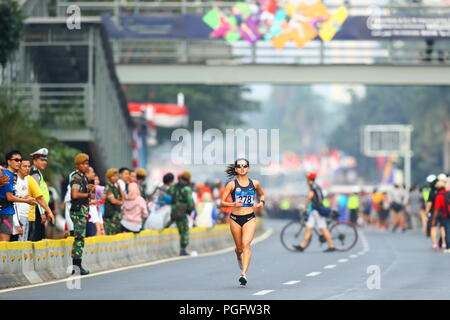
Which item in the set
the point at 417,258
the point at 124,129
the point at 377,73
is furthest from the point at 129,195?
the point at 124,129

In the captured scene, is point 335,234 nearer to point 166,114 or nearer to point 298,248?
point 298,248

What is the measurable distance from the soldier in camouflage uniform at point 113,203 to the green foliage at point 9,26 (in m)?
12.7

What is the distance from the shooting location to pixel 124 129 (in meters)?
52.1

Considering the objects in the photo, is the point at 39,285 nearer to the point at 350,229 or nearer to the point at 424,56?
the point at 350,229

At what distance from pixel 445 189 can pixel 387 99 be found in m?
124

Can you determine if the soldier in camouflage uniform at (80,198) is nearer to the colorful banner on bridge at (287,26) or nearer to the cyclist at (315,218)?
the cyclist at (315,218)

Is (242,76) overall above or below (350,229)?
above

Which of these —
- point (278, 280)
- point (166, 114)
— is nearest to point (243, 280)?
Answer: point (278, 280)

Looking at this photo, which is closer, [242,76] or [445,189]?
[445,189]

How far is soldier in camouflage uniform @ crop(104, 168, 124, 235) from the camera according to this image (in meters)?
25.6

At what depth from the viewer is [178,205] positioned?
28.9 meters

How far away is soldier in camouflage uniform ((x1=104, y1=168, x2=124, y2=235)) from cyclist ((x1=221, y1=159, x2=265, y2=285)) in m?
5.78

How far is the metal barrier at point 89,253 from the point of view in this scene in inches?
760

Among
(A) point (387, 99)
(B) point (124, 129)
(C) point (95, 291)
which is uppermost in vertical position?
(A) point (387, 99)
